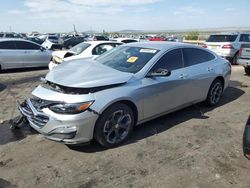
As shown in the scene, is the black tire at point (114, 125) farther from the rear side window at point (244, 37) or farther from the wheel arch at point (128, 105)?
the rear side window at point (244, 37)

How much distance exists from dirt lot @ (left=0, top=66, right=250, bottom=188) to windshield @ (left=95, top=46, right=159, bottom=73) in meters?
1.17

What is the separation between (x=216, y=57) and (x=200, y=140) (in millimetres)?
2678

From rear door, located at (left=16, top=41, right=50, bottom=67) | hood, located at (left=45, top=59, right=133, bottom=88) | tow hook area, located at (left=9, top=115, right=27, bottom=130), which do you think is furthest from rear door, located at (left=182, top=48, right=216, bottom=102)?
rear door, located at (left=16, top=41, right=50, bottom=67)

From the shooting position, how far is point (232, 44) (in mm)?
13680

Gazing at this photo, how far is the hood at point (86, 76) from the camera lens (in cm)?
399

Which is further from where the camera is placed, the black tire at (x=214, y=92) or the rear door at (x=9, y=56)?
the rear door at (x=9, y=56)

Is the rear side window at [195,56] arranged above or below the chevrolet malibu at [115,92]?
above

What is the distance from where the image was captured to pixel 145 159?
154 inches

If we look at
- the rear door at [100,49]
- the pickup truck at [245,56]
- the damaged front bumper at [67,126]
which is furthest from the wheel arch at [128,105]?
the pickup truck at [245,56]

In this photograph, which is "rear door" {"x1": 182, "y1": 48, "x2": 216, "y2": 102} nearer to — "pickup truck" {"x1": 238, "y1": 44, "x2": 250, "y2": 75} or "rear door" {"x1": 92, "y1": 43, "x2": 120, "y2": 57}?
"pickup truck" {"x1": 238, "y1": 44, "x2": 250, "y2": 75}

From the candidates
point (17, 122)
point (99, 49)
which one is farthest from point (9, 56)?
point (17, 122)

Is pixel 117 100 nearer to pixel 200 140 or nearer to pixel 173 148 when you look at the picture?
pixel 173 148

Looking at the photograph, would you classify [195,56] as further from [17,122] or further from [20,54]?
[20,54]

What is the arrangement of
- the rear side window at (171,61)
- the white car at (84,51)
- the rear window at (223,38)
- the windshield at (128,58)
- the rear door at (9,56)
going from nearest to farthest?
the windshield at (128,58), the rear side window at (171,61), the white car at (84,51), the rear door at (9,56), the rear window at (223,38)
